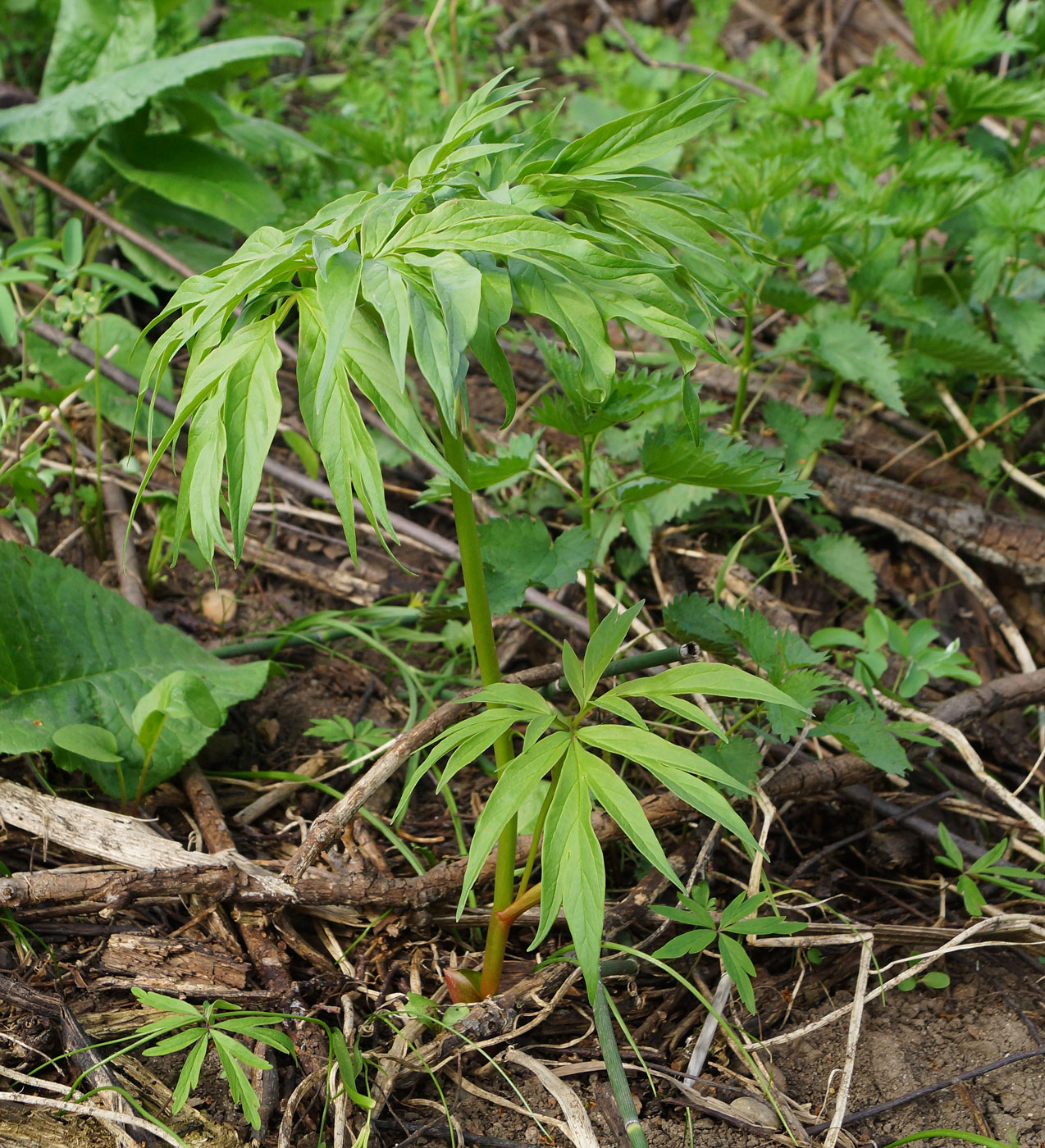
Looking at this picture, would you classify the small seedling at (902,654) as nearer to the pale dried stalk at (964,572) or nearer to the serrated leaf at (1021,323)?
the pale dried stalk at (964,572)

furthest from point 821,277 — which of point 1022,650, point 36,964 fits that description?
point 36,964

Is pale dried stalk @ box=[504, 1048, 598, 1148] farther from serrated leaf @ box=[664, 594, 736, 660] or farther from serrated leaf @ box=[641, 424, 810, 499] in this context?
serrated leaf @ box=[641, 424, 810, 499]

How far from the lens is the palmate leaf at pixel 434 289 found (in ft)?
3.19

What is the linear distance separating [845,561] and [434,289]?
163 centimetres

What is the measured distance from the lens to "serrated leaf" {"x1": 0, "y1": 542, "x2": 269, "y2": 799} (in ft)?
5.64

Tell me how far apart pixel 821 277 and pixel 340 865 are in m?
2.67

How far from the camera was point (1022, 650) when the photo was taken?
2.22m

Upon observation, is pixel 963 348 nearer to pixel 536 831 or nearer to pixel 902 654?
pixel 902 654

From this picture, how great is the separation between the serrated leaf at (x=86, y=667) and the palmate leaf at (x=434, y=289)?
0.80m

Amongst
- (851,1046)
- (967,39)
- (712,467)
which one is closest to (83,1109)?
(851,1046)

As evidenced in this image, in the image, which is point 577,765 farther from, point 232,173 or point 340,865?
point 232,173

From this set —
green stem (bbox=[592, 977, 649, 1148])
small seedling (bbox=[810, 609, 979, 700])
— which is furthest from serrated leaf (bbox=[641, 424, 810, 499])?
green stem (bbox=[592, 977, 649, 1148])

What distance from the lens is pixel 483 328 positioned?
1.03 metres

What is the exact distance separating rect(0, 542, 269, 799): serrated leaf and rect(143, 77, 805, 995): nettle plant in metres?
0.74
